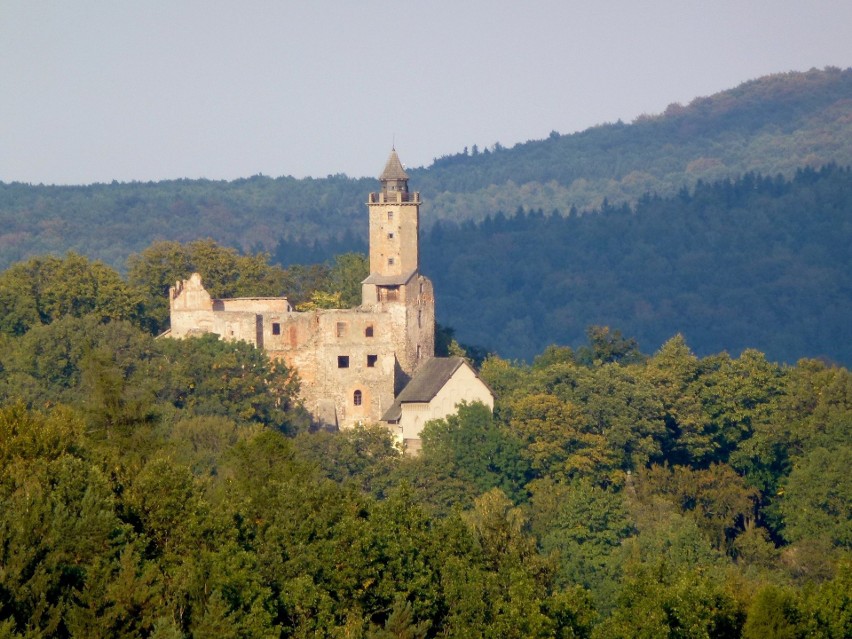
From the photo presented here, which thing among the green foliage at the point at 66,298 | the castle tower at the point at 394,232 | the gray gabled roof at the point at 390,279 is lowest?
the green foliage at the point at 66,298

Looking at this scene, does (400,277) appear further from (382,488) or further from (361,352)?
(382,488)

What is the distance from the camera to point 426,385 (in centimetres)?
6544

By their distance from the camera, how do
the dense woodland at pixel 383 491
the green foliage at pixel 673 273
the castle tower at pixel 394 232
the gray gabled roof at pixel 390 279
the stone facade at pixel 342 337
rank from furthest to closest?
the green foliage at pixel 673 273, the castle tower at pixel 394 232, the gray gabled roof at pixel 390 279, the stone facade at pixel 342 337, the dense woodland at pixel 383 491

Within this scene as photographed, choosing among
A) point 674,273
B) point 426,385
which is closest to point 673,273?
point 674,273

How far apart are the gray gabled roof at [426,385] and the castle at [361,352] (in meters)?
0.03

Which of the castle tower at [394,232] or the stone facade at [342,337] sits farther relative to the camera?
the castle tower at [394,232]

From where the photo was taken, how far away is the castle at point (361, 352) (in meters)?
65.2

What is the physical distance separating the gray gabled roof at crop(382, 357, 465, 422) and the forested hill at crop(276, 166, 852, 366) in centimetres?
7893

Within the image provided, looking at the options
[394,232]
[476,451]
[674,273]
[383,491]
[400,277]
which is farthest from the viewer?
[674,273]

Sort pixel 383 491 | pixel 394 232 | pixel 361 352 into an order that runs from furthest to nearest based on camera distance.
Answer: pixel 394 232 < pixel 361 352 < pixel 383 491

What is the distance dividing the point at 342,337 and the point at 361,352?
745 mm

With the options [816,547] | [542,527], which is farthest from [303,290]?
[816,547]

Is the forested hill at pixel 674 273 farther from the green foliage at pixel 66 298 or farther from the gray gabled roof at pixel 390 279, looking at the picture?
the gray gabled roof at pixel 390 279

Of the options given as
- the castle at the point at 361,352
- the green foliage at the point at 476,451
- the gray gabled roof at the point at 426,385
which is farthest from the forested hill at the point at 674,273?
the green foliage at the point at 476,451
